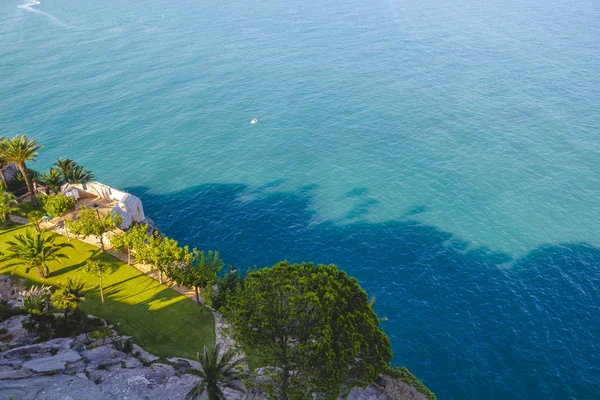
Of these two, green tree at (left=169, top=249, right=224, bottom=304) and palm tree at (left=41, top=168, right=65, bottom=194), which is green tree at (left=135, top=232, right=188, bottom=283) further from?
palm tree at (left=41, top=168, right=65, bottom=194)

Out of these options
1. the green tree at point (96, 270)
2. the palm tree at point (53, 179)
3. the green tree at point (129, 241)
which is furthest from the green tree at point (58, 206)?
the green tree at point (96, 270)

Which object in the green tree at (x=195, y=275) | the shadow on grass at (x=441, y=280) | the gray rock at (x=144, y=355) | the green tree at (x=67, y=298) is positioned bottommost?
the shadow on grass at (x=441, y=280)

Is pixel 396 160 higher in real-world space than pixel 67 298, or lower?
lower

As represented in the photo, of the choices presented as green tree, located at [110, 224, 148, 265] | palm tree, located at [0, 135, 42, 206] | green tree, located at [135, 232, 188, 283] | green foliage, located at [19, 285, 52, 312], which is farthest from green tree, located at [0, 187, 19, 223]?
green tree, located at [135, 232, 188, 283]

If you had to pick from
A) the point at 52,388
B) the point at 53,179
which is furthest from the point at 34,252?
the point at 52,388

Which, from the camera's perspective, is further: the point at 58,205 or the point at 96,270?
the point at 58,205

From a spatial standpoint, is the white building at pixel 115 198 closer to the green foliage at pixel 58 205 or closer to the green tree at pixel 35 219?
the green foliage at pixel 58 205

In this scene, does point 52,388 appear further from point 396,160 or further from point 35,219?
point 396,160
